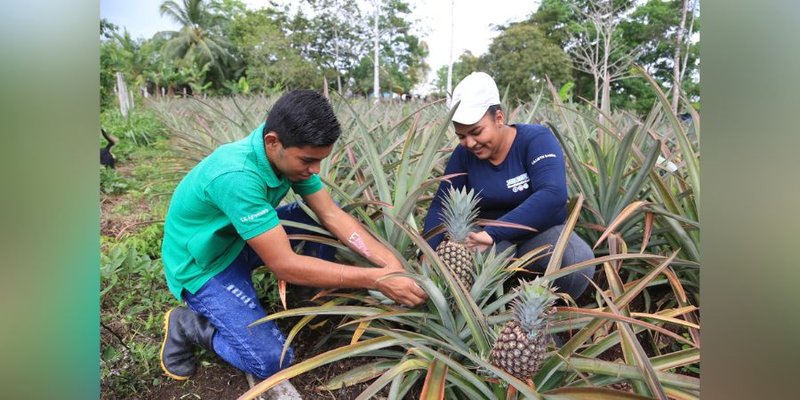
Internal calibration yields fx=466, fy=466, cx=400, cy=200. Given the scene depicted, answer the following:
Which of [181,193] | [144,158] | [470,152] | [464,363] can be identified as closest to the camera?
[464,363]

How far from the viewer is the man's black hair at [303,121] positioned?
1352mm

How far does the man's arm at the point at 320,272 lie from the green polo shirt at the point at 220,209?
0.15 ft

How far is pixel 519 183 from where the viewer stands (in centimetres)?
186

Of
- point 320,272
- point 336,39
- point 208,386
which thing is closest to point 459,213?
point 320,272

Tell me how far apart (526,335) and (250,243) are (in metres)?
0.82

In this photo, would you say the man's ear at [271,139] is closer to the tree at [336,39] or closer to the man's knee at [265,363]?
the man's knee at [265,363]

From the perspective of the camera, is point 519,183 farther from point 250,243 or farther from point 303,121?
point 250,243

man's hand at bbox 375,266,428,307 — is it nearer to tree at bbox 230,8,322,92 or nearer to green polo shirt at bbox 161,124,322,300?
green polo shirt at bbox 161,124,322,300

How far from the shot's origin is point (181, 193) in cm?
154

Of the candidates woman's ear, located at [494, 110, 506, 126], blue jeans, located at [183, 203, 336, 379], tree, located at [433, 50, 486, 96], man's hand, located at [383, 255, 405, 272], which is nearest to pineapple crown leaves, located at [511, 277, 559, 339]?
man's hand, located at [383, 255, 405, 272]

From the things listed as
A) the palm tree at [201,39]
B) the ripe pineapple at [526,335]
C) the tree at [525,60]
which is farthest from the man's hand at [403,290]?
→ the palm tree at [201,39]
